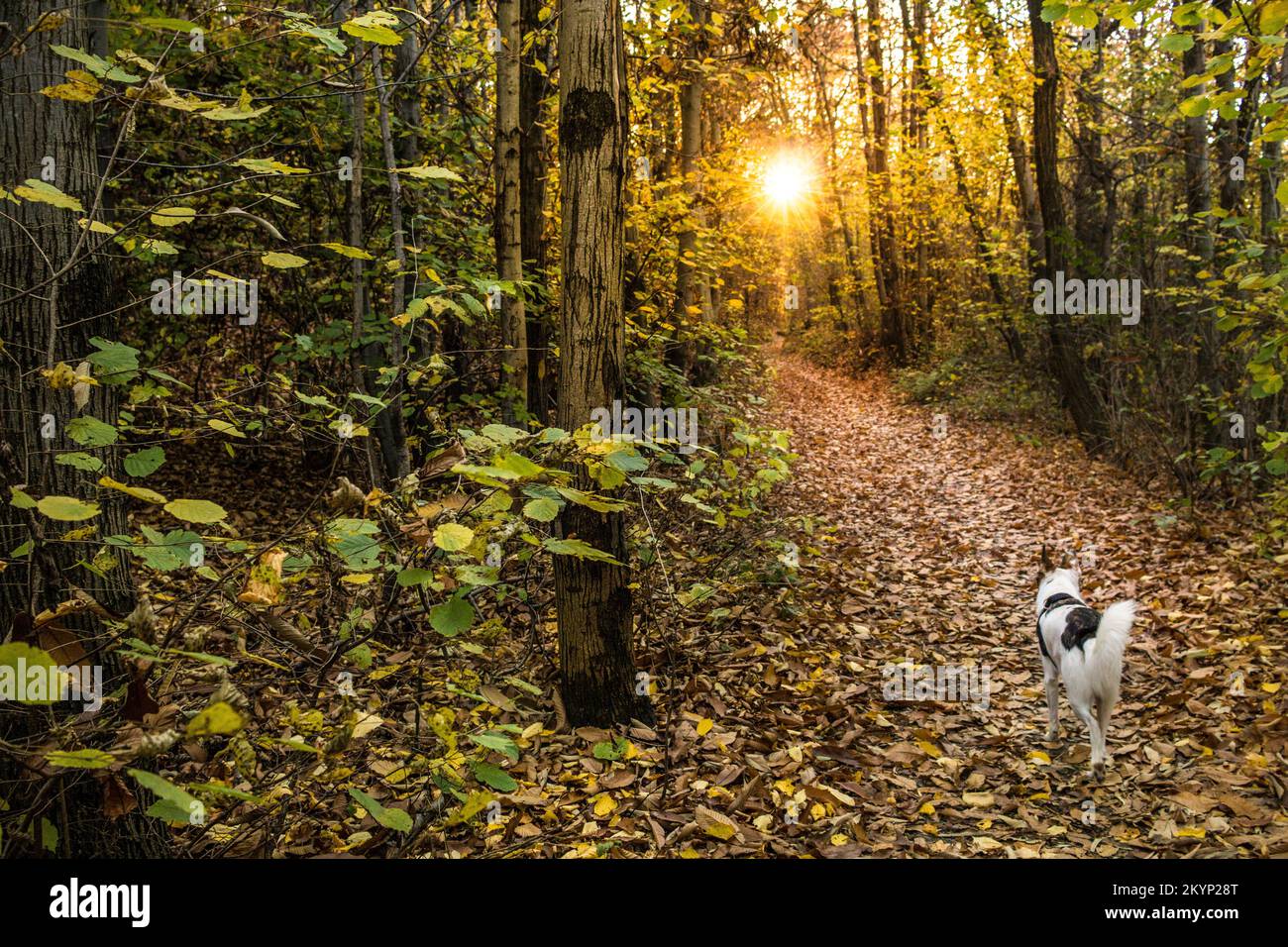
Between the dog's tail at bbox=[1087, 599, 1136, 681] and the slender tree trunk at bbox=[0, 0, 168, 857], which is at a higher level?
the slender tree trunk at bbox=[0, 0, 168, 857]

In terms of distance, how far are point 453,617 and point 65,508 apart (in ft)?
3.57

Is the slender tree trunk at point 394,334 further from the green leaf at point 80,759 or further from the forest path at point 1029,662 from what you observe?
the green leaf at point 80,759

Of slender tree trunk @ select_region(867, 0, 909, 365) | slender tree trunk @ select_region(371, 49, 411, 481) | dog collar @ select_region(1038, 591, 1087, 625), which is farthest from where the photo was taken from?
slender tree trunk @ select_region(867, 0, 909, 365)

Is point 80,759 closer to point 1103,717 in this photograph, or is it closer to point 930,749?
point 930,749

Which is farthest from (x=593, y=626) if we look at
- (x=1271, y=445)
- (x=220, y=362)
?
(x=220, y=362)

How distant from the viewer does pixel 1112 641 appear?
3963mm

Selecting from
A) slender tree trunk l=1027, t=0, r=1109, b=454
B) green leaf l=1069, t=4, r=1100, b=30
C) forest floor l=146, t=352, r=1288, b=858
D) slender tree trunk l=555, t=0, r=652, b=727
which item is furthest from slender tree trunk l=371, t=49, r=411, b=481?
slender tree trunk l=1027, t=0, r=1109, b=454

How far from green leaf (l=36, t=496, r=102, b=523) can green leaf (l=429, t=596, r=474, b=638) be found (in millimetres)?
974

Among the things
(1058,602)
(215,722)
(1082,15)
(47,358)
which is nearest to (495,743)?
(215,722)

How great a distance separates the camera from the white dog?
13.0ft

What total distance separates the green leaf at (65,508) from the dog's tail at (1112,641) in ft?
14.9

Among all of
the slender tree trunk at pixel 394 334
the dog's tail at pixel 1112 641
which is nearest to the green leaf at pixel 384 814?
the dog's tail at pixel 1112 641

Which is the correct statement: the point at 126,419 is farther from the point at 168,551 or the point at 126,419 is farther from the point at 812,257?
the point at 812,257

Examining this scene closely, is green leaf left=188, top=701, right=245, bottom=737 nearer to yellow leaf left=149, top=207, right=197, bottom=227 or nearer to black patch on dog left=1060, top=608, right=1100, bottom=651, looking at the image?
yellow leaf left=149, top=207, right=197, bottom=227
